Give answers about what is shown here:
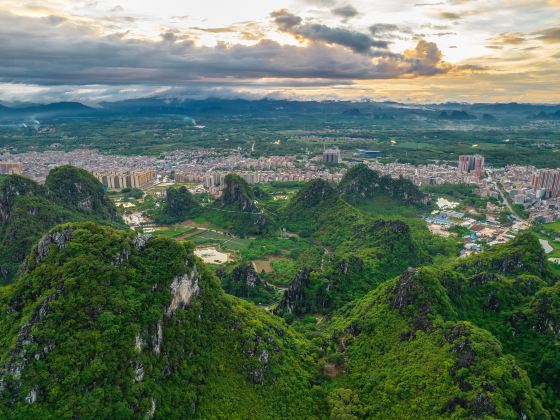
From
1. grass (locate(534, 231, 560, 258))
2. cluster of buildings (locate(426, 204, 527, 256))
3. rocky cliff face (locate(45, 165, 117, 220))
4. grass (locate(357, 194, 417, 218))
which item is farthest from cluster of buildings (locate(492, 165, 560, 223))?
rocky cliff face (locate(45, 165, 117, 220))

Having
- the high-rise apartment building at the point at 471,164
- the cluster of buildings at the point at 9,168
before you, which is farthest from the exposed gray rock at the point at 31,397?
the high-rise apartment building at the point at 471,164

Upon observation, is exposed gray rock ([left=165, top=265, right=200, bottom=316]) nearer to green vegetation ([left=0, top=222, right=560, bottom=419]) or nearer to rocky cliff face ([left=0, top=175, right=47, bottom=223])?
green vegetation ([left=0, top=222, right=560, bottom=419])

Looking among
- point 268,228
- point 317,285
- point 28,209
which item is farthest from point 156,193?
point 317,285

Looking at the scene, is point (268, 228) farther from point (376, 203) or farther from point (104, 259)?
point (104, 259)

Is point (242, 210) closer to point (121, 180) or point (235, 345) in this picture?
point (121, 180)

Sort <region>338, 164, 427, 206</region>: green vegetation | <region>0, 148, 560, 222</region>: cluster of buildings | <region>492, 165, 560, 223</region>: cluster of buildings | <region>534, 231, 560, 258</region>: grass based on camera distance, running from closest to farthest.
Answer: <region>534, 231, 560, 258</region>: grass < <region>492, 165, 560, 223</region>: cluster of buildings < <region>338, 164, 427, 206</region>: green vegetation < <region>0, 148, 560, 222</region>: cluster of buildings

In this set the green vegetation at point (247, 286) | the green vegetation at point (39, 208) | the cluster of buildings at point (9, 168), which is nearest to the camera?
the green vegetation at point (247, 286)

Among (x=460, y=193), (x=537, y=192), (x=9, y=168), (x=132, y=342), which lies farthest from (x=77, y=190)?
(x=537, y=192)

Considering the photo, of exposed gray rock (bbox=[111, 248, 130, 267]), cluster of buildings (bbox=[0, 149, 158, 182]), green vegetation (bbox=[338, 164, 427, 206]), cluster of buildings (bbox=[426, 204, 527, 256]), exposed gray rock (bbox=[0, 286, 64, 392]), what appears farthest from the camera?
cluster of buildings (bbox=[0, 149, 158, 182])

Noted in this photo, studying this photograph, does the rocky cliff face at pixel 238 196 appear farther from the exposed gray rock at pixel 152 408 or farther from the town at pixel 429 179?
the exposed gray rock at pixel 152 408
